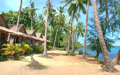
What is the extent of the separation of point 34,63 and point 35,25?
3512cm

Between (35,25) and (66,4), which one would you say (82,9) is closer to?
(66,4)

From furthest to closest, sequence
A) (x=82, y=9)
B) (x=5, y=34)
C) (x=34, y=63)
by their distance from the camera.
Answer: (x=82, y=9), (x=5, y=34), (x=34, y=63)

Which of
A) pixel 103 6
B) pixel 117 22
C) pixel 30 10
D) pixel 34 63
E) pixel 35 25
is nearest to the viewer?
pixel 34 63

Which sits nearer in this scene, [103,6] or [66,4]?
[103,6]

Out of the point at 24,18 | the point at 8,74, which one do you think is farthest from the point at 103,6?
the point at 24,18

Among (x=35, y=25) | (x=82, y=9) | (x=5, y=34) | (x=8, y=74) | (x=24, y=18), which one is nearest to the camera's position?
(x=8, y=74)

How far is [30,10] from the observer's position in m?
30.2

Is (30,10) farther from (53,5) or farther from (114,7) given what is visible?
(114,7)

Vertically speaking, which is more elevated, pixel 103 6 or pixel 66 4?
pixel 66 4

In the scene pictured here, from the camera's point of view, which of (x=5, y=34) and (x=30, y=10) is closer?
(x=5, y=34)

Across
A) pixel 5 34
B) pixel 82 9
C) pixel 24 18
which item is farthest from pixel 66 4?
pixel 24 18

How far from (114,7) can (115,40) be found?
4828 mm

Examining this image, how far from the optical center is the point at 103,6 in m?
15.6

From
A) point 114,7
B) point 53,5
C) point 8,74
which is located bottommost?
point 8,74
